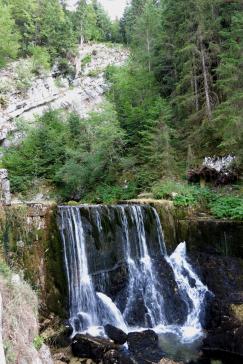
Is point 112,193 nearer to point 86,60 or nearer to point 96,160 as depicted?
point 96,160

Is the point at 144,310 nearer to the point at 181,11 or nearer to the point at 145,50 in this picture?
the point at 181,11

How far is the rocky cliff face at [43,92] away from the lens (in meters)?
27.5

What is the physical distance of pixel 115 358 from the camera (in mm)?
7691

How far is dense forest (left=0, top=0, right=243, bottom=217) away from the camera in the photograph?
14112 mm

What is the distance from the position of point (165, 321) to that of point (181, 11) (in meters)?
16.4

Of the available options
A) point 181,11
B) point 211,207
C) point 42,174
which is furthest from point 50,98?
point 211,207

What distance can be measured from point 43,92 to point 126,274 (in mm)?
25376

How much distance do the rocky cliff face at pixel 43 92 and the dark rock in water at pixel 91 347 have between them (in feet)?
59.7

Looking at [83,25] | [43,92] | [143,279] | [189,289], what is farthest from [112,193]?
[83,25]

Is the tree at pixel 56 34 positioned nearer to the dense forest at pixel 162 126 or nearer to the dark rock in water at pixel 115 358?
the dense forest at pixel 162 126

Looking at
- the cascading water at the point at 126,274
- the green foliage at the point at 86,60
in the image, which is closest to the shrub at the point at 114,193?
the cascading water at the point at 126,274

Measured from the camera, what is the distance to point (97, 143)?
17.5m

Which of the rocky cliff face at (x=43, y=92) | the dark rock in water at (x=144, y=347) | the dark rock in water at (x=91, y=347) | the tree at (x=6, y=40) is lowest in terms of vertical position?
the dark rock in water at (x=144, y=347)

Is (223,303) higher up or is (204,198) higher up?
(204,198)
